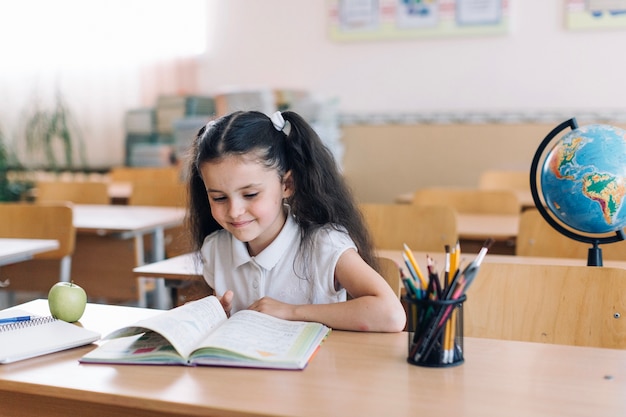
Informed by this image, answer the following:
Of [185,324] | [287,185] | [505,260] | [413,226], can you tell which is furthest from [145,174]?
[185,324]

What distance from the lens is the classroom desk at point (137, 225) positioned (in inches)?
124

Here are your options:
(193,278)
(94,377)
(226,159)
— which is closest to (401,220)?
(193,278)

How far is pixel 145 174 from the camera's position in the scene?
197 inches

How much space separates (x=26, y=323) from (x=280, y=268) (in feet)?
1.76

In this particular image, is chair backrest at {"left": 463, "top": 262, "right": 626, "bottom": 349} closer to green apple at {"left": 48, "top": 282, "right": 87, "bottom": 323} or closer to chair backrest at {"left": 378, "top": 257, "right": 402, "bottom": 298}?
chair backrest at {"left": 378, "top": 257, "right": 402, "bottom": 298}

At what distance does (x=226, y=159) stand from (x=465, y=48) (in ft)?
11.5

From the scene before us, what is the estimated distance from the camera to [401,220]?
2770 mm

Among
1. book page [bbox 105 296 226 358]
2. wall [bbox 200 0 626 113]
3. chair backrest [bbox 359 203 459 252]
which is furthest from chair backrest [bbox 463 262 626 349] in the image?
wall [bbox 200 0 626 113]

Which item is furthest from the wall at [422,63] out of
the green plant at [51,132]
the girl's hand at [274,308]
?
the girl's hand at [274,308]

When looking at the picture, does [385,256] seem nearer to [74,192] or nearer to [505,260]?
[505,260]

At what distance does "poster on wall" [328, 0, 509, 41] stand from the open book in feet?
12.1

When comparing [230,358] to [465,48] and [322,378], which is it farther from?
[465,48]

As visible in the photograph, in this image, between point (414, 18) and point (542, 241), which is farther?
point (414, 18)

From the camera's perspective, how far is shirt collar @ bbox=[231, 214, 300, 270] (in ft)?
5.60
